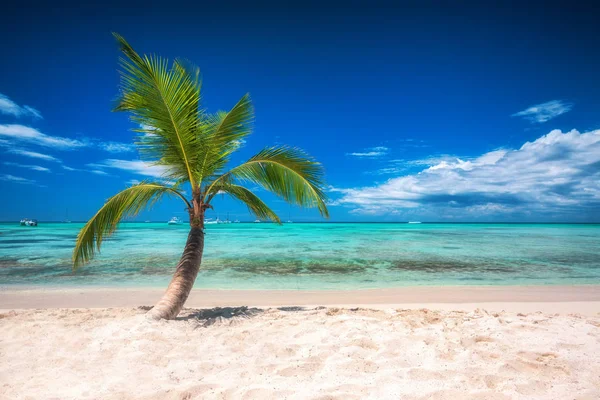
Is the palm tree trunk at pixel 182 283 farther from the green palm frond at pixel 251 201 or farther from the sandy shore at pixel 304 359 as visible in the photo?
the green palm frond at pixel 251 201

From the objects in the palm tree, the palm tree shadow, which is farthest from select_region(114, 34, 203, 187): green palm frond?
the palm tree shadow

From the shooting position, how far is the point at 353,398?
297 cm

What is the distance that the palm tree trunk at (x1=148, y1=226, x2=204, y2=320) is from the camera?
5387 mm

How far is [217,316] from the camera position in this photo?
19.2 ft

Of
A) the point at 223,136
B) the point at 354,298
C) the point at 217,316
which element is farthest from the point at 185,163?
the point at 354,298

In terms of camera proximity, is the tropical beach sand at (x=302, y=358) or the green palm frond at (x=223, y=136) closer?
the tropical beach sand at (x=302, y=358)

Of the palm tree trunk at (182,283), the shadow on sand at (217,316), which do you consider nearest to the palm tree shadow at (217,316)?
the shadow on sand at (217,316)

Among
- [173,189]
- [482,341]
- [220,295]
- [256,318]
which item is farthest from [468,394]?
[220,295]

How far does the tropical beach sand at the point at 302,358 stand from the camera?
123 inches

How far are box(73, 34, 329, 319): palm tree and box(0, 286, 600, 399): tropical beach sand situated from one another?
46.1 inches

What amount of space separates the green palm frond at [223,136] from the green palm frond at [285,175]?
347 mm

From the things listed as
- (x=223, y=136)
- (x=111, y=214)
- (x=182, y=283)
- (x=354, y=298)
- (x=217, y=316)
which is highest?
(x=223, y=136)

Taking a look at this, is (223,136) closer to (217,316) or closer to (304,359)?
(217,316)

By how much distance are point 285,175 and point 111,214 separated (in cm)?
312
